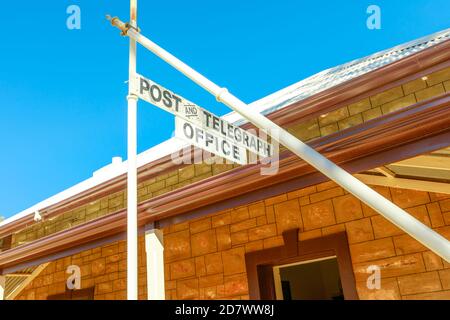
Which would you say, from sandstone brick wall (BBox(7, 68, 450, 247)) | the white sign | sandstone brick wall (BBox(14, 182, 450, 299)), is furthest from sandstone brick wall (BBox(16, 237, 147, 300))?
the white sign

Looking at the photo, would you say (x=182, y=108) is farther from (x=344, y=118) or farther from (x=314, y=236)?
(x=314, y=236)

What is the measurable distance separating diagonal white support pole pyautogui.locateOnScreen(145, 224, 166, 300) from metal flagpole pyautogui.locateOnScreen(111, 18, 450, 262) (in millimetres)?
2315

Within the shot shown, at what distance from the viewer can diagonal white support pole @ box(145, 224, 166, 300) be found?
182 inches

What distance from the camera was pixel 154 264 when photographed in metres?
4.76

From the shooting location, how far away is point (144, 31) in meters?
4.21

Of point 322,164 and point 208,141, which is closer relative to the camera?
point 322,164

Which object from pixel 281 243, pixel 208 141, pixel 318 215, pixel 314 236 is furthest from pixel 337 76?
pixel 208 141

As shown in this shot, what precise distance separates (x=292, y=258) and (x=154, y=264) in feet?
6.55

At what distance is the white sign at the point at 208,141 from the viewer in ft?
10.2

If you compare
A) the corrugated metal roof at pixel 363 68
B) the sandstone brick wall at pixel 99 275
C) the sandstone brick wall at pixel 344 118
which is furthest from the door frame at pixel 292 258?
the sandstone brick wall at pixel 99 275

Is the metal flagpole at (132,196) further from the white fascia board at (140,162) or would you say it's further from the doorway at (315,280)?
the doorway at (315,280)

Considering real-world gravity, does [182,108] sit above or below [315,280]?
above

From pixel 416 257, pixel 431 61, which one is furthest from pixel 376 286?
pixel 431 61

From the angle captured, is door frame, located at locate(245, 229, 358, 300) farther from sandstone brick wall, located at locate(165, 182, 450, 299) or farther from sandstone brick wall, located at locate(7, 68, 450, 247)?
sandstone brick wall, located at locate(7, 68, 450, 247)
